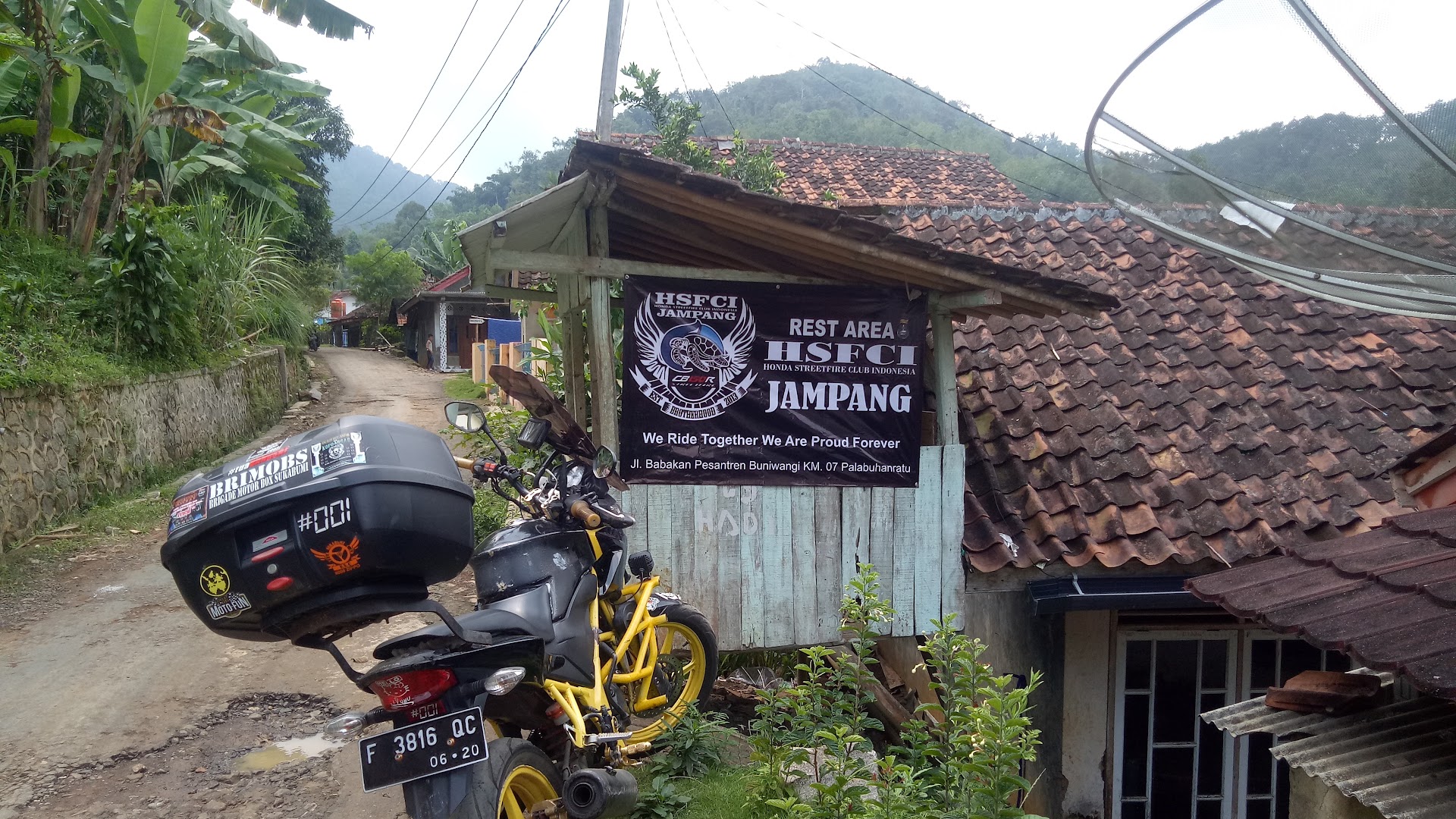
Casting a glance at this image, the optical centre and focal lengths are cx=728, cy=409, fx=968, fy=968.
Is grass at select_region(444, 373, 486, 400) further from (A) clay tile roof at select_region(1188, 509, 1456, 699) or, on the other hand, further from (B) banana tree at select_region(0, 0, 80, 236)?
(A) clay tile roof at select_region(1188, 509, 1456, 699)

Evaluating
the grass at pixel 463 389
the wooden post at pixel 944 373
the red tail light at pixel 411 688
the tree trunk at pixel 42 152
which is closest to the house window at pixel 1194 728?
the wooden post at pixel 944 373

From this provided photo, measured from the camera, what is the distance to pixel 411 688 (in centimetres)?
290

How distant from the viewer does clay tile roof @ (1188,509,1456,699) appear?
2252mm

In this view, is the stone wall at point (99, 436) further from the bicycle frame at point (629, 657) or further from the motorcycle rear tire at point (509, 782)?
the motorcycle rear tire at point (509, 782)

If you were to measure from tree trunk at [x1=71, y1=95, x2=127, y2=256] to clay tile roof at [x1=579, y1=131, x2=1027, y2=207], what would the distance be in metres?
6.20

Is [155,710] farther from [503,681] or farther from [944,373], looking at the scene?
[944,373]

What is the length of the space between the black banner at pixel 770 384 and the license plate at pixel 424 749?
8.34 feet

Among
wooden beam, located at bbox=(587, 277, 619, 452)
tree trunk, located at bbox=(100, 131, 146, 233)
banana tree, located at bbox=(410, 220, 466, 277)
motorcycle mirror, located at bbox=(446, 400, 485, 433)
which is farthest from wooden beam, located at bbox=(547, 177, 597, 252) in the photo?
banana tree, located at bbox=(410, 220, 466, 277)

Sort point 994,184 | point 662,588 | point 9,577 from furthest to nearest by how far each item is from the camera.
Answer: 1. point 994,184
2. point 9,577
3. point 662,588

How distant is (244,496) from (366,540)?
0.36 meters

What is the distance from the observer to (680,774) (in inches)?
168

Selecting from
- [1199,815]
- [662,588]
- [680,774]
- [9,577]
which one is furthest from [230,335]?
[1199,815]

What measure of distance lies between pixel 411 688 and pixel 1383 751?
266 centimetres

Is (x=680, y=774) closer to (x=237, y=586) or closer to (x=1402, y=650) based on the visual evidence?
(x=237, y=586)
